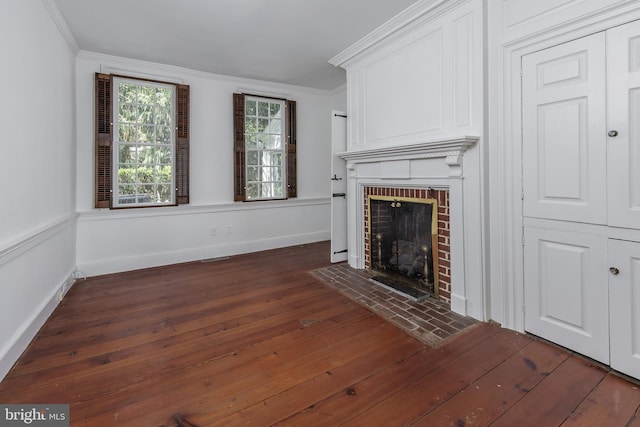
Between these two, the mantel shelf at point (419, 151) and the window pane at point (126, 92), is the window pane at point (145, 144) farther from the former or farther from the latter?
the mantel shelf at point (419, 151)

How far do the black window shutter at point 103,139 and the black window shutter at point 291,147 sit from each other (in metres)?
2.46

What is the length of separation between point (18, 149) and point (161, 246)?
94.4 inches

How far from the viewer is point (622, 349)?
1.80m

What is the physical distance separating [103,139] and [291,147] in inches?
102

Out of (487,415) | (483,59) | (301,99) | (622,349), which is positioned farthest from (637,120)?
(301,99)

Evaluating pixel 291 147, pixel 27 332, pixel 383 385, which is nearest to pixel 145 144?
pixel 291 147

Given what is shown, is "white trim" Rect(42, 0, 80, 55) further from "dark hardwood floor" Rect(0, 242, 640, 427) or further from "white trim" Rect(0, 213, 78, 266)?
"dark hardwood floor" Rect(0, 242, 640, 427)

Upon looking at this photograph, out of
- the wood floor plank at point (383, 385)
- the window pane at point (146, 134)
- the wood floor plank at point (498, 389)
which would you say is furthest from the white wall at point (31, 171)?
the wood floor plank at point (498, 389)

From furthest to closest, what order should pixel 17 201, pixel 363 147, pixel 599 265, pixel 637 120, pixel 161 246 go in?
pixel 161 246 → pixel 363 147 → pixel 17 201 → pixel 599 265 → pixel 637 120

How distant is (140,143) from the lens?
161 inches

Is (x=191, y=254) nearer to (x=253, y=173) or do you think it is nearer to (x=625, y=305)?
(x=253, y=173)

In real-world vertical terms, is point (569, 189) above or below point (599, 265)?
above

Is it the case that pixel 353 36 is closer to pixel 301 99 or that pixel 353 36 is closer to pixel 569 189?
pixel 301 99

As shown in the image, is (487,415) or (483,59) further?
(483,59)
